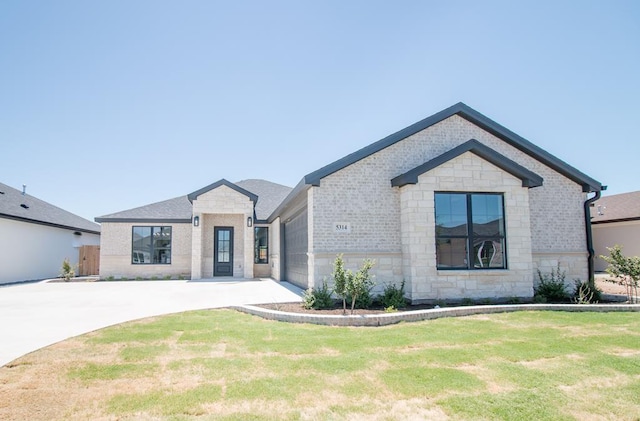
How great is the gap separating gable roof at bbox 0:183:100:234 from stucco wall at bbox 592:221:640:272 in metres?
29.5

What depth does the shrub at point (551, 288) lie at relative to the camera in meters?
10.5

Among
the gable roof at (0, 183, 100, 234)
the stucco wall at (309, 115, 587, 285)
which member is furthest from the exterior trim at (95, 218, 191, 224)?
the stucco wall at (309, 115, 587, 285)

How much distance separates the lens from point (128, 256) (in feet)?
63.2

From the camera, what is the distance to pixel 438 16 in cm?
1044

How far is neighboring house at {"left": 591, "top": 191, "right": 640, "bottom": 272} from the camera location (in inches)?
778

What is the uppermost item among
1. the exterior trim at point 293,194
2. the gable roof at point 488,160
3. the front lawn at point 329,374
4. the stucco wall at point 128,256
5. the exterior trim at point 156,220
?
the gable roof at point 488,160

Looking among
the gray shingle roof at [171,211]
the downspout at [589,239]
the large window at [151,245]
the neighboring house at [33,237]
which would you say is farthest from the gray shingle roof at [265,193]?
the downspout at [589,239]

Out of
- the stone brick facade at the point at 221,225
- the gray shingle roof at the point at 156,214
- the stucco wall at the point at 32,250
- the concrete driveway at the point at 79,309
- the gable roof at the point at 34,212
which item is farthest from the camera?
the gray shingle roof at the point at 156,214

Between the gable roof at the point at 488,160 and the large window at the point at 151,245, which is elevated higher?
the gable roof at the point at 488,160

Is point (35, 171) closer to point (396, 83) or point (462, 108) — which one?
point (396, 83)

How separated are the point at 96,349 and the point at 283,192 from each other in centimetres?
1923

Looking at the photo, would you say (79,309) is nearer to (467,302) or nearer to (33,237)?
(467,302)

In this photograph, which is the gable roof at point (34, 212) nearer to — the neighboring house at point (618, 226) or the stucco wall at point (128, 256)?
the stucco wall at point (128, 256)

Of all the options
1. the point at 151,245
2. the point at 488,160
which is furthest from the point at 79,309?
the point at 488,160
